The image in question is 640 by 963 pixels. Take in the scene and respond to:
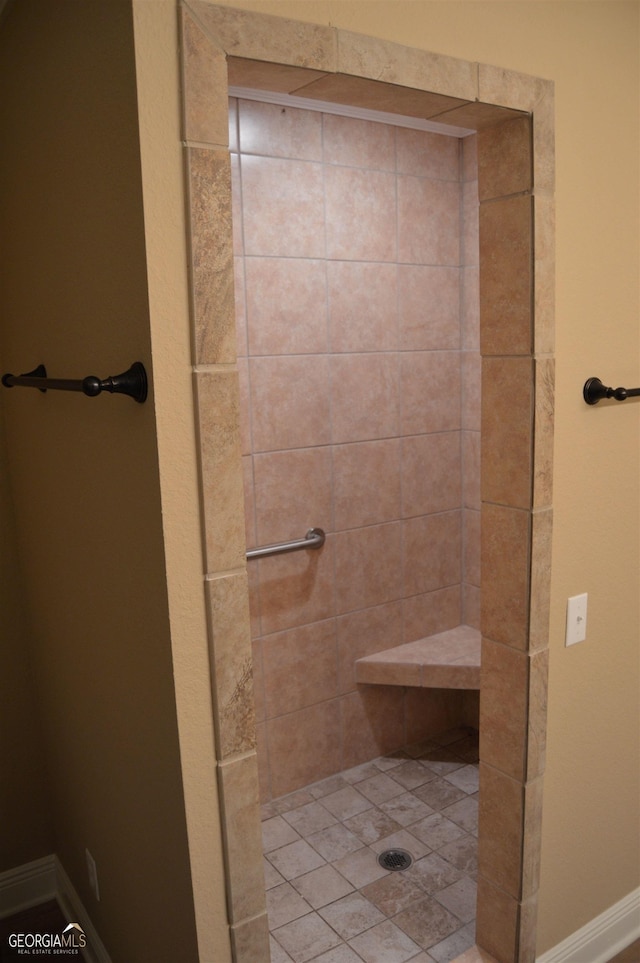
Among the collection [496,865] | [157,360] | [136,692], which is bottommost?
[496,865]

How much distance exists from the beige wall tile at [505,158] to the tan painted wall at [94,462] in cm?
77

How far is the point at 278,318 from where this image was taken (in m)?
2.55

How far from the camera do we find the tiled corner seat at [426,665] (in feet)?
9.34

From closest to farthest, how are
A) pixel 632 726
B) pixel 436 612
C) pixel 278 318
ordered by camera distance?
pixel 632 726 → pixel 278 318 → pixel 436 612

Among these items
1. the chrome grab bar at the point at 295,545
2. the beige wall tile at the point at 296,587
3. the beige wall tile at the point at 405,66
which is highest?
the beige wall tile at the point at 405,66

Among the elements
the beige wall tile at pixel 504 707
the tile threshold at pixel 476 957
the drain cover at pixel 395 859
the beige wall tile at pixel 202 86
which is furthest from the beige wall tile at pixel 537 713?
the beige wall tile at pixel 202 86

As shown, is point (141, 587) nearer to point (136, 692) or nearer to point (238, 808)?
point (136, 692)

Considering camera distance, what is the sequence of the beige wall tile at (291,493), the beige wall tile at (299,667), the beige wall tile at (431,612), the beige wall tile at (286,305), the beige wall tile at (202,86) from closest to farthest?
the beige wall tile at (202,86), the beige wall tile at (286,305), the beige wall tile at (291,493), the beige wall tile at (299,667), the beige wall tile at (431,612)

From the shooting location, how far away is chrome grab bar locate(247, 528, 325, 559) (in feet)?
8.43

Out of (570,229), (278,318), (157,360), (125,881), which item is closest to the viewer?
(157,360)

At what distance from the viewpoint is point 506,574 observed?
5.44 feet

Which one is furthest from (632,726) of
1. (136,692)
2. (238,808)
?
(136,692)

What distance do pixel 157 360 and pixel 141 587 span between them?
42 cm

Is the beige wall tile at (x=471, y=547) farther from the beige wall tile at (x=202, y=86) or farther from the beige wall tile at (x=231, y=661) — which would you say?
the beige wall tile at (x=202, y=86)
